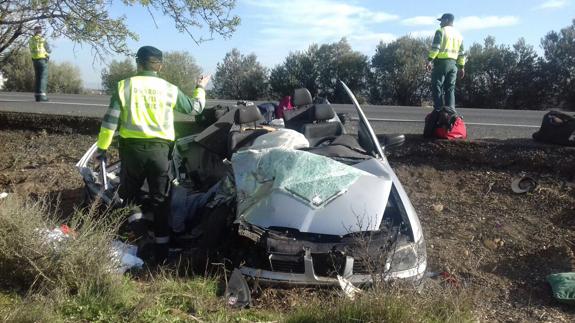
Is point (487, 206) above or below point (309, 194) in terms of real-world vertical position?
below

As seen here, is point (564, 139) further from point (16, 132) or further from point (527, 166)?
point (16, 132)

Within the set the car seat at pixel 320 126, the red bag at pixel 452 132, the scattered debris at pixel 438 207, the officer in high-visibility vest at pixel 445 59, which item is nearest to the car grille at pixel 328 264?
the car seat at pixel 320 126

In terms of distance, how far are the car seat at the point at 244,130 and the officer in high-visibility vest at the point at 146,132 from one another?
0.67 metres

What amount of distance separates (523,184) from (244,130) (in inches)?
145

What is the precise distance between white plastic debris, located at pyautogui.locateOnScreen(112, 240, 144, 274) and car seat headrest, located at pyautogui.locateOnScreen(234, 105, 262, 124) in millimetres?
1689

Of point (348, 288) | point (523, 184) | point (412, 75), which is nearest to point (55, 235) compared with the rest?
point (348, 288)

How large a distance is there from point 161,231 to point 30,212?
131 cm

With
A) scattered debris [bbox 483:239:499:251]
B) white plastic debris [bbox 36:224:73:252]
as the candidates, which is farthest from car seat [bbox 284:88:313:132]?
white plastic debris [bbox 36:224:73:252]

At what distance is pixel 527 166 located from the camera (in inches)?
314

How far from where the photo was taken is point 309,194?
4.76m

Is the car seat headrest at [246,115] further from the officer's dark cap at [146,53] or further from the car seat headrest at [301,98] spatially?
the officer's dark cap at [146,53]

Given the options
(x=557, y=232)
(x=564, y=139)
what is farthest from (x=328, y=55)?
(x=557, y=232)

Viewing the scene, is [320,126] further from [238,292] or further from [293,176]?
[238,292]

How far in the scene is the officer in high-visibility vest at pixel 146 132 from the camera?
568 centimetres
